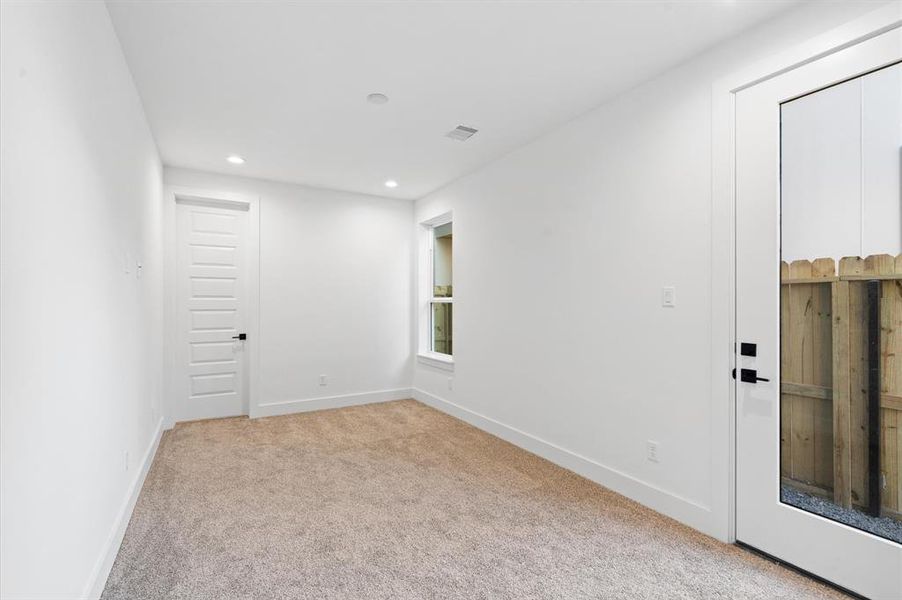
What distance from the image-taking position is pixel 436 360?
512 centimetres

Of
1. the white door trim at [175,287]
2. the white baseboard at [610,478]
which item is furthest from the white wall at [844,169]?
the white door trim at [175,287]

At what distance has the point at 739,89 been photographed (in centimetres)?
222

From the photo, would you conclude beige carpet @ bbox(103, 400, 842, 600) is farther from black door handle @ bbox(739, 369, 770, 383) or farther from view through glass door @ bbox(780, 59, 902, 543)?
black door handle @ bbox(739, 369, 770, 383)

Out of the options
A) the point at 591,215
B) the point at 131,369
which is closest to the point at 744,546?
the point at 591,215

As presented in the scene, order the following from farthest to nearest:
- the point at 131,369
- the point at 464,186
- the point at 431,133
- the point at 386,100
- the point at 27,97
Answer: the point at 464,186, the point at 431,133, the point at 386,100, the point at 131,369, the point at 27,97

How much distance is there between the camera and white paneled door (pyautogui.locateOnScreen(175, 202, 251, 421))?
4.48 m

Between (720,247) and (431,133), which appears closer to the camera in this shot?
(720,247)

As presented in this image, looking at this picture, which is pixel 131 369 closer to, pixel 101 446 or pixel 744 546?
pixel 101 446

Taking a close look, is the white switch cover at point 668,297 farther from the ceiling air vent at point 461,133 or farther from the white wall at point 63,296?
the white wall at point 63,296

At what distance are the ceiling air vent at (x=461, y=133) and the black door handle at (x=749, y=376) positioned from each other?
2.48m

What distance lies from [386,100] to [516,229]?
1560 millimetres

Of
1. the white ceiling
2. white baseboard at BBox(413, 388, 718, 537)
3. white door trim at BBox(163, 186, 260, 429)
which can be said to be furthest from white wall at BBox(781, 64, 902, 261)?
white door trim at BBox(163, 186, 260, 429)

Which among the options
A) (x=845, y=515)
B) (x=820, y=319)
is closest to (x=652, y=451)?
(x=845, y=515)

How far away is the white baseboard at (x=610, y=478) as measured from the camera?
2389mm
